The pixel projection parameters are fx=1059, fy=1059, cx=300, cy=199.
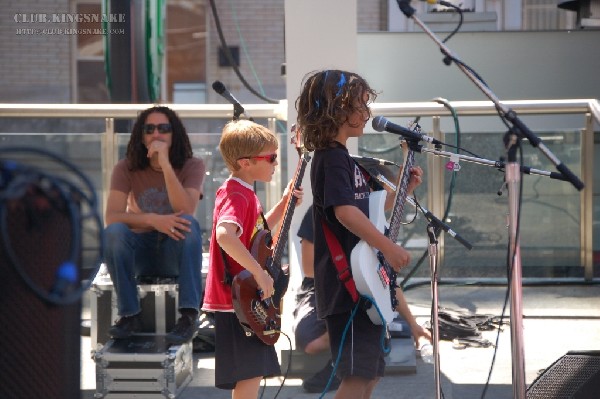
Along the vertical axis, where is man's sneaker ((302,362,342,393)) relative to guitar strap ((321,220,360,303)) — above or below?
below

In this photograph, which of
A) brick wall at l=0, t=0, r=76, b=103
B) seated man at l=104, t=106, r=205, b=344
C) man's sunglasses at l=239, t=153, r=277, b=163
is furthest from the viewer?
brick wall at l=0, t=0, r=76, b=103

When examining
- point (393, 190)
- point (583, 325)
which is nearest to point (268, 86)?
point (583, 325)

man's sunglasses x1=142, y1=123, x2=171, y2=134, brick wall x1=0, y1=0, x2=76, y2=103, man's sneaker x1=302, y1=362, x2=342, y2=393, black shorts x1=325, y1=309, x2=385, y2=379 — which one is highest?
brick wall x1=0, y1=0, x2=76, y2=103

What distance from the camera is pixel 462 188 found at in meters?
8.23

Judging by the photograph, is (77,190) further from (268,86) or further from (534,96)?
(268,86)

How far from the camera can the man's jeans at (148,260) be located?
18.8ft

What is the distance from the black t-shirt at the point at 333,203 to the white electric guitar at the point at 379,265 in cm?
6

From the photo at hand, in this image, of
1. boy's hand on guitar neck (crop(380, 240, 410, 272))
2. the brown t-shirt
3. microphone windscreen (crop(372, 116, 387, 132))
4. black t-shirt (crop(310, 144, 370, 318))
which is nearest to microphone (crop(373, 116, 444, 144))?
microphone windscreen (crop(372, 116, 387, 132))

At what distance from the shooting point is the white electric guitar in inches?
149

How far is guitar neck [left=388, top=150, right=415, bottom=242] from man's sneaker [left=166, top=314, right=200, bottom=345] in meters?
1.98

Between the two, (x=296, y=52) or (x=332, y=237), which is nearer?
(x=332, y=237)

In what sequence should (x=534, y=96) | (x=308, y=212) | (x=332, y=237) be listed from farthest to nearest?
1. (x=534, y=96)
2. (x=308, y=212)
3. (x=332, y=237)

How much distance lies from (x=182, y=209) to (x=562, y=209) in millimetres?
3593

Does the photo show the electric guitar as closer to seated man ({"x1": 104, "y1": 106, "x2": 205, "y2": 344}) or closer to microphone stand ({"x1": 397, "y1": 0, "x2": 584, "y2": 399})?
microphone stand ({"x1": 397, "y1": 0, "x2": 584, "y2": 399})
